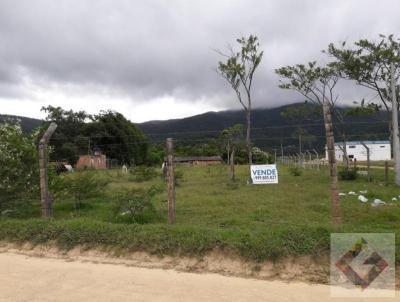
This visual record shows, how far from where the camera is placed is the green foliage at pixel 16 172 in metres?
9.99

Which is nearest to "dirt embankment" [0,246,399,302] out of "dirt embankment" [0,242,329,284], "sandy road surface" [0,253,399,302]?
"sandy road surface" [0,253,399,302]

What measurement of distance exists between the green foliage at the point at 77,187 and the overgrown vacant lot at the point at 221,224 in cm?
18

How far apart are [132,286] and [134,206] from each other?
3646mm

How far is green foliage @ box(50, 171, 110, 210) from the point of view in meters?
11.2

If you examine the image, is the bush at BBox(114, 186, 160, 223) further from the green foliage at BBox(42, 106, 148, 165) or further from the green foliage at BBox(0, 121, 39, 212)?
the green foliage at BBox(42, 106, 148, 165)

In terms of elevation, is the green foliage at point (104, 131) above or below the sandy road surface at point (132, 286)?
above

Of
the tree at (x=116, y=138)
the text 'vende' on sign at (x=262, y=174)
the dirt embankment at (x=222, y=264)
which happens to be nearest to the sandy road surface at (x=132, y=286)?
the dirt embankment at (x=222, y=264)

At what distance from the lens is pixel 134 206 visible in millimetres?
8867

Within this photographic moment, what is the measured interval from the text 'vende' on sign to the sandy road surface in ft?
35.2

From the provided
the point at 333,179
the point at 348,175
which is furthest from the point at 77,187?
the point at 348,175

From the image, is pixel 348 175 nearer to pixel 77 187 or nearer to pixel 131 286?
pixel 77 187

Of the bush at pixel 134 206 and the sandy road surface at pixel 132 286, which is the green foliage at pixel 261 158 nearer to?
the bush at pixel 134 206

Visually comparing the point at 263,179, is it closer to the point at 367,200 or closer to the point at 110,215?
the point at 367,200

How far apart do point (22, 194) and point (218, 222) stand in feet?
15.5
